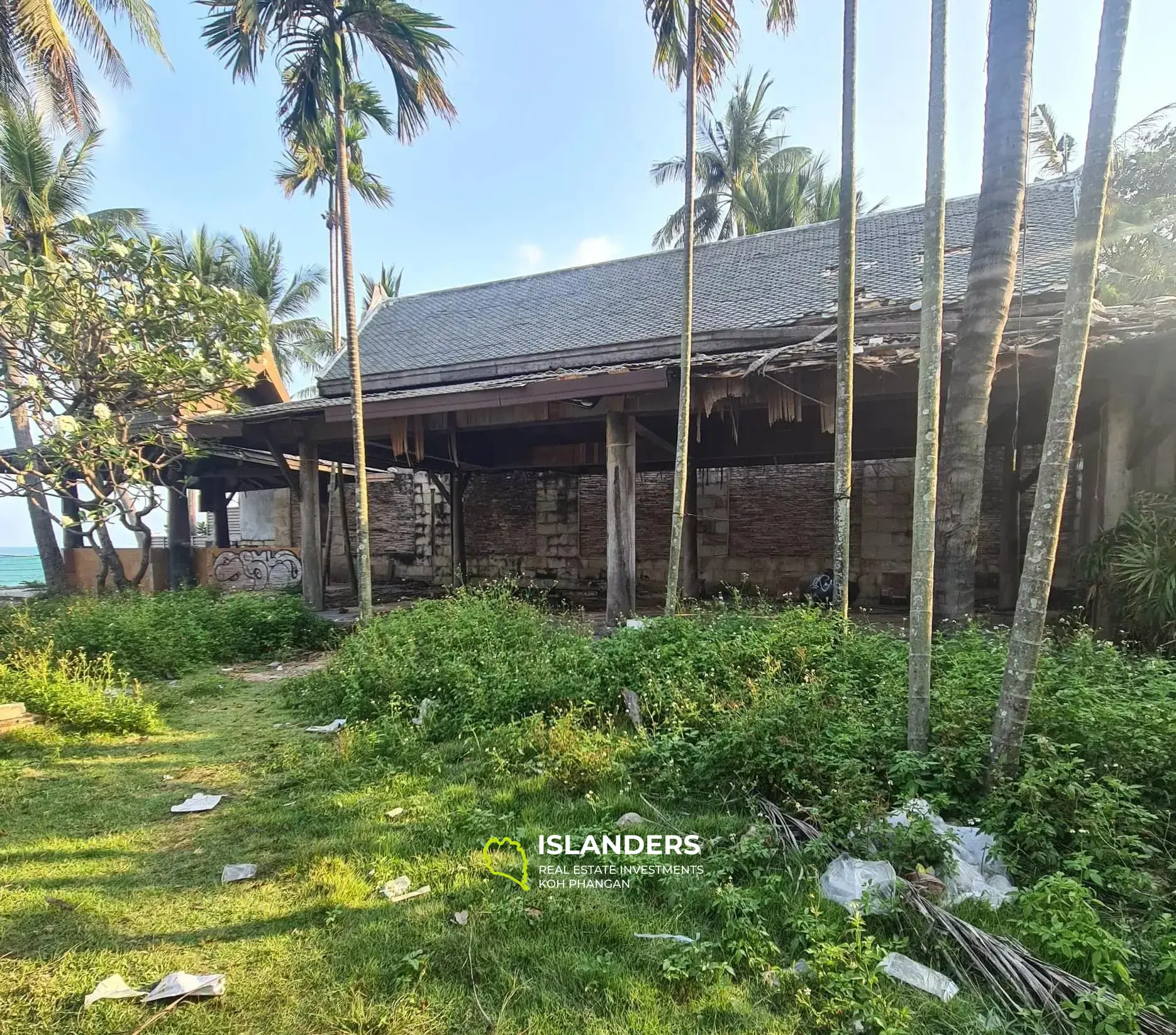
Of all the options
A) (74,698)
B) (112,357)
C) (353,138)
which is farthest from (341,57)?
(74,698)

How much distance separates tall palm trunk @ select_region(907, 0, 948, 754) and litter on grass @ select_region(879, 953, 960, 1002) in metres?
1.14

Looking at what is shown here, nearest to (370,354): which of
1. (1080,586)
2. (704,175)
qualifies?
(1080,586)

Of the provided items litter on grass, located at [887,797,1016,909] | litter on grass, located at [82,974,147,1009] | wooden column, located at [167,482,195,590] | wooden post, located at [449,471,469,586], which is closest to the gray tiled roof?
wooden post, located at [449,471,469,586]

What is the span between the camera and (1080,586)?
5.50 m

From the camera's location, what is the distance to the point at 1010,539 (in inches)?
304

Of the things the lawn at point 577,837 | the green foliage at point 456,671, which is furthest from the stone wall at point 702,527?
the lawn at point 577,837

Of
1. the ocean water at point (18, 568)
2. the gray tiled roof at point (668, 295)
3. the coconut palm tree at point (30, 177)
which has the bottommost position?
the ocean water at point (18, 568)

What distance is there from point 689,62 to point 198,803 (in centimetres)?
704

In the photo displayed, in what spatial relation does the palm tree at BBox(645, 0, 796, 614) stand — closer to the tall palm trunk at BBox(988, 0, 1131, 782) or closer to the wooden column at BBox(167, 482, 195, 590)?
the tall palm trunk at BBox(988, 0, 1131, 782)

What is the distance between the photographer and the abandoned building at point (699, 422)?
5.71 m

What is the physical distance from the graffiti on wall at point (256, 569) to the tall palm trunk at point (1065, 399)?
37.6ft

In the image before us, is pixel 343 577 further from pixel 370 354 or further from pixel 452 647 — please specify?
pixel 452 647

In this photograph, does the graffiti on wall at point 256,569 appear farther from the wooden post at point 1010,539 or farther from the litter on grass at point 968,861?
the wooden post at point 1010,539

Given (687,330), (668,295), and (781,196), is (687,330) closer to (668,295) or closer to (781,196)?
(668,295)
